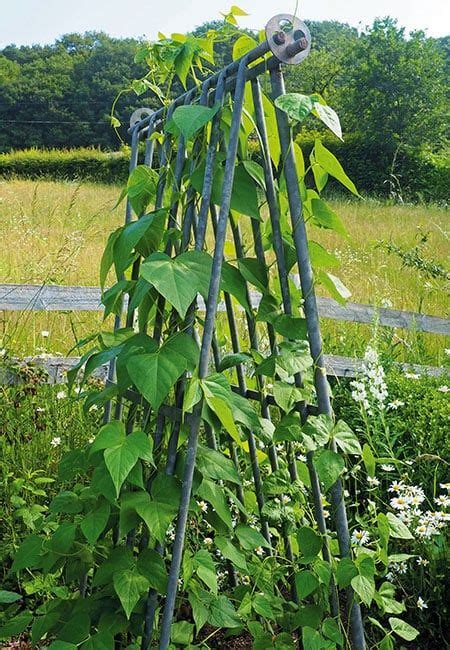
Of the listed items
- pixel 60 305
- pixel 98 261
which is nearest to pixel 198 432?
pixel 60 305

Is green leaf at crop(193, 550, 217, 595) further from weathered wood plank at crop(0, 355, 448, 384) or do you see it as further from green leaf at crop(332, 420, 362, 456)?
weathered wood plank at crop(0, 355, 448, 384)

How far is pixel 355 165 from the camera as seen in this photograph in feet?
74.4

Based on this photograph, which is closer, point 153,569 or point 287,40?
point 287,40

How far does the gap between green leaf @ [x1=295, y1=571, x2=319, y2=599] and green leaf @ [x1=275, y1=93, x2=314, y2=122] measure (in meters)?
0.97

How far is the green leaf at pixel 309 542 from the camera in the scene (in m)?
1.56

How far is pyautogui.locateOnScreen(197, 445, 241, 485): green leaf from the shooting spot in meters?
1.54

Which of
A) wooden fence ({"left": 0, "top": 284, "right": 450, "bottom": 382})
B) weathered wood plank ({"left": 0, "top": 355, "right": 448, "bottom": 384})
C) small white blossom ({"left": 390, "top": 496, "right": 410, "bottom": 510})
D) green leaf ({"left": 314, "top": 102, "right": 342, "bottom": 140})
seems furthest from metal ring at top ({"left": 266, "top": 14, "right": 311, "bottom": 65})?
wooden fence ({"left": 0, "top": 284, "right": 450, "bottom": 382})

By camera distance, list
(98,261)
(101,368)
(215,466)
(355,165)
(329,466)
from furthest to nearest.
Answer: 1. (355,165)
2. (98,261)
3. (101,368)
4. (215,466)
5. (329,466)

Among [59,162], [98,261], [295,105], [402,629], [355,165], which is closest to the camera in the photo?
[295,105]

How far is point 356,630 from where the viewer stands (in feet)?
5.15

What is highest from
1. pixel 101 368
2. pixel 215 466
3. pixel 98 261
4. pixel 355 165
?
pixel 215 466

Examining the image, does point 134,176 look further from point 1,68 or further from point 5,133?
point 1,68

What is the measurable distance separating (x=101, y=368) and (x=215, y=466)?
7.14ft

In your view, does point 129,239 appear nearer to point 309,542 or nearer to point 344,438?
point 344,438
